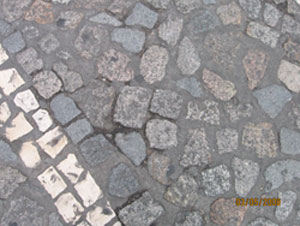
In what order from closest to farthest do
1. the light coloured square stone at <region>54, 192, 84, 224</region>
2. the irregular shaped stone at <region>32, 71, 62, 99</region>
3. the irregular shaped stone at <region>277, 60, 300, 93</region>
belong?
the light coloured square stone at <region>54, 192, 84, 224</region>, the irregular shaped stone at <region>32, 71, 62, 99</region>, the irregular shaped stone at <region>277, 60, 300, 93</region>

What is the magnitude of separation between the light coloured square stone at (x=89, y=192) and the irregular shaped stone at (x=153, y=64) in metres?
0.93

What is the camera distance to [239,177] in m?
2.33

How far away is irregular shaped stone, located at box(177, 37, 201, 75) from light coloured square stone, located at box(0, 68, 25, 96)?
4.24ft

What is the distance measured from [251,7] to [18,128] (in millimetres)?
2241

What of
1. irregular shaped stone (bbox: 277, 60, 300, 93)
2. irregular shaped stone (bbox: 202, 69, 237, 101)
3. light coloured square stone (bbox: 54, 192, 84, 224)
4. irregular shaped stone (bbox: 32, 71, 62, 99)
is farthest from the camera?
irregular shaped stone (bbox: 277, 60, 300, 93)

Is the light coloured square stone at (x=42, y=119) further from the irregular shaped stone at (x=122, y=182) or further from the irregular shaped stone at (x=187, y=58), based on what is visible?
the irregular shaped stone at (x=187, y=58)

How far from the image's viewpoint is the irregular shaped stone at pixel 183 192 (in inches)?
88.9

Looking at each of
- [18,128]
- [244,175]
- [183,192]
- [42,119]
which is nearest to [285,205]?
[244,175]

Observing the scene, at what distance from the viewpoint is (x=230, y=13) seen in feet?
8.35

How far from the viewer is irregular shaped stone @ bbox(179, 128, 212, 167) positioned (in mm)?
2293

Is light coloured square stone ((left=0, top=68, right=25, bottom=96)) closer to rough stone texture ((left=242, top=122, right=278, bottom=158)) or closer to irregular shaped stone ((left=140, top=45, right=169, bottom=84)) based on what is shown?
irregular shaped stone ((left=140, top=45, right=169, bottom=84))

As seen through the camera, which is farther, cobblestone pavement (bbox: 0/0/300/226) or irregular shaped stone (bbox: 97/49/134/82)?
irregular shaped stone (bbox: 97/49/134/82)

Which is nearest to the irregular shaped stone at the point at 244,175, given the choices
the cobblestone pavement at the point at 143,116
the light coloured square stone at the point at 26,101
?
the cobblestone pavement at the point at 143,116

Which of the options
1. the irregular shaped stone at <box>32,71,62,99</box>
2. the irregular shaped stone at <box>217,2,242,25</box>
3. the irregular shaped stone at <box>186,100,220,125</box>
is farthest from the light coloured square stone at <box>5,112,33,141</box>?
the irregular shaped stone at <box>217,2,242,25</box>
